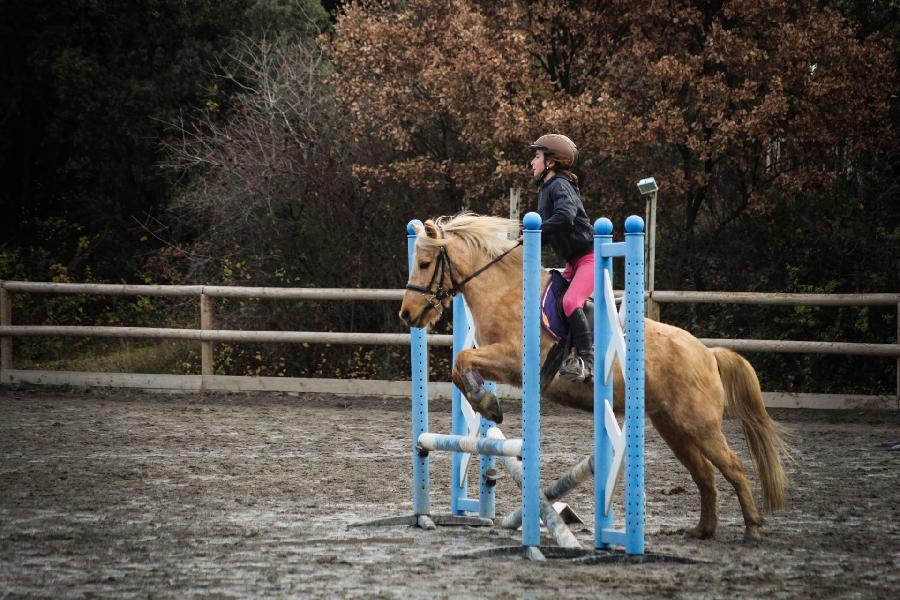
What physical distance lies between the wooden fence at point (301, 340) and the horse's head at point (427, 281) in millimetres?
6031

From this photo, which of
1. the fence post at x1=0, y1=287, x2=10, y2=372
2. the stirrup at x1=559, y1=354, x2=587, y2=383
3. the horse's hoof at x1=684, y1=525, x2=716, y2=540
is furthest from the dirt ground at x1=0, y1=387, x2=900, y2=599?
the fence post at x1=0, y1=287, x2=10, y2=372

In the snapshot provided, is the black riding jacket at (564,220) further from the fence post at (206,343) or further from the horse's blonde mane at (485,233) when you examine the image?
the fence post at (206,343)

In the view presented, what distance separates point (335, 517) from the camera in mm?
6816

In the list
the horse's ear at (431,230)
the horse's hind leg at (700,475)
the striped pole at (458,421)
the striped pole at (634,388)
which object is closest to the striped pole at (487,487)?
the striped pole at (458,421)

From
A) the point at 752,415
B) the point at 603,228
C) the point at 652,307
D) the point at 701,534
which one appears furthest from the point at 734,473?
the point at 652,307

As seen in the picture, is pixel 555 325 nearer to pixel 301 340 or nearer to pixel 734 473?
pixel 734 473

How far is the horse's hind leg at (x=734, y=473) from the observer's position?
6.14 meters

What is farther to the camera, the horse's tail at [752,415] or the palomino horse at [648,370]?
the horse's tail at [752,415]

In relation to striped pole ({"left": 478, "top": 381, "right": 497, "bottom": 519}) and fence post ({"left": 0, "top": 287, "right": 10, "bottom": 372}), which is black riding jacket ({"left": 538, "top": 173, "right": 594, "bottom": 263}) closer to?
striped pole ({"left": 478, "top": 381, "right": 497, "bottom": 519})

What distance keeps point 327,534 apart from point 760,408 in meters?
2.56

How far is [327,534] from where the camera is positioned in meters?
6.28

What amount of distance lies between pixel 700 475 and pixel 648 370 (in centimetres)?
67

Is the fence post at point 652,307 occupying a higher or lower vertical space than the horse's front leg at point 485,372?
higher

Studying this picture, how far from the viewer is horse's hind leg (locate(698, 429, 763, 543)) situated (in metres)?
6.14
